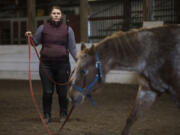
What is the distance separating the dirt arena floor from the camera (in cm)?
412

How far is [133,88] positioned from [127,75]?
819 mm

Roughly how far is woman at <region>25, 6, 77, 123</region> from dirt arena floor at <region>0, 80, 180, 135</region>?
407 millimetres

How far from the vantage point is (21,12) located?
19016 millimetres

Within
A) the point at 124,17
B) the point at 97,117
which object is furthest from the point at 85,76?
the point at 124,17

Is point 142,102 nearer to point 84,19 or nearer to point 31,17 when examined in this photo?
point 84,19

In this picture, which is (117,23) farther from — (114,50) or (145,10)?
(114,50)

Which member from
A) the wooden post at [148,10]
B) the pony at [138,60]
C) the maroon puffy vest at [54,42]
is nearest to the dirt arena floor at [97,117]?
the pony at [138,60]

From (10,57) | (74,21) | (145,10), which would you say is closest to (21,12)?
(74,21)

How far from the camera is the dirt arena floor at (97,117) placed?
412 centimetres

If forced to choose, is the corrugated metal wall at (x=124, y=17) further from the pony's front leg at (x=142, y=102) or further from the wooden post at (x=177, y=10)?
the pony's front leg at (x=142, y=102)

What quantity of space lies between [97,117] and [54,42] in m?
1.39

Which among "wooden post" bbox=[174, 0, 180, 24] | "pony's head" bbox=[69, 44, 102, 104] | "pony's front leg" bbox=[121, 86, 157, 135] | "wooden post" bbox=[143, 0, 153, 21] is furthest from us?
"wooden post" bbox=[174, 0, 180, 24]

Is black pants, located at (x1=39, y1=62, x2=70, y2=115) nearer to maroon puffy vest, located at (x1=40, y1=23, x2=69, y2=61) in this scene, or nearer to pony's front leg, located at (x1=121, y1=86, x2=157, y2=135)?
maroon puffy vest, located at (x1=40, y1=23, x2=69, y2=61)

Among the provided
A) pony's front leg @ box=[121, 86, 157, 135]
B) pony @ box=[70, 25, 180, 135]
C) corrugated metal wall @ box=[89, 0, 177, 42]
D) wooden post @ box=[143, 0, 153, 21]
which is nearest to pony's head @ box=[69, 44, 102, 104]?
pony @ box=[70, 25, 180, 135]
